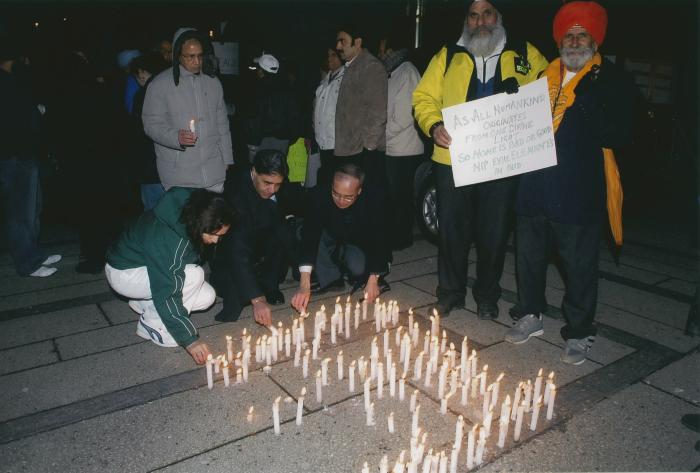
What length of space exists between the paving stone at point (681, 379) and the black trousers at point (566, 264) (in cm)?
51

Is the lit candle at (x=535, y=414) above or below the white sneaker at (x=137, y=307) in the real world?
below

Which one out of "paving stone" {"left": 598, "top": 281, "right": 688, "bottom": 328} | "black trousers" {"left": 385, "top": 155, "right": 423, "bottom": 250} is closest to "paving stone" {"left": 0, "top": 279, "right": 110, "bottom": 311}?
"black trousers" {"left": 385, "top": 155, "right": 423, "bottom": 250}

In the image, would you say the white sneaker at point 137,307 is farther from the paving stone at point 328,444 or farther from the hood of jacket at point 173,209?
the paving stone at point 328,444

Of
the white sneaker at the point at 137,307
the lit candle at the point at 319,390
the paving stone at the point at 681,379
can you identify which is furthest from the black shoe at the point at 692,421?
the white sneaker at the point at 137,307

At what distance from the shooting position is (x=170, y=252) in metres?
3.72

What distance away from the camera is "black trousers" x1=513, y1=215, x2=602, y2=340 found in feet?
12.5

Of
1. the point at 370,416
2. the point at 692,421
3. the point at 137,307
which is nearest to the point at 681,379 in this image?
the point at 692,421

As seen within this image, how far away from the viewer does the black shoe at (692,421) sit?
3172 mm

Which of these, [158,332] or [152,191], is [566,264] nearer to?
[158,332]

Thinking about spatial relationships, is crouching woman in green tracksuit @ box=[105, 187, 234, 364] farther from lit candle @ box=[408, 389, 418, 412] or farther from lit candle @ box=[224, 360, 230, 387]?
lit candle @ box=[408, 389, 418, 412]

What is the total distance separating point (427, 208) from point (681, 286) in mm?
2924

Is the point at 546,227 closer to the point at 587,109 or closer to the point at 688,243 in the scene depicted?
the point at 587,109

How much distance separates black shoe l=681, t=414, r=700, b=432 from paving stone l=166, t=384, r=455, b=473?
134cm

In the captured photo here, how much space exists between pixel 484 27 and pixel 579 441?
2.83m
